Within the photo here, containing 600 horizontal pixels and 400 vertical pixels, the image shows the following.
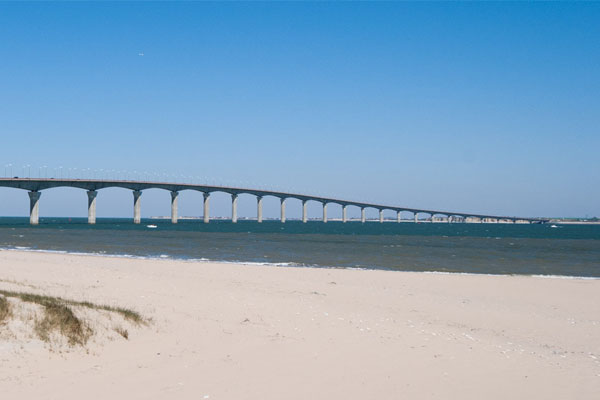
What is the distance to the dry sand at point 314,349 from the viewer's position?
7.72m

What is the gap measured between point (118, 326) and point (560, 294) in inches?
710

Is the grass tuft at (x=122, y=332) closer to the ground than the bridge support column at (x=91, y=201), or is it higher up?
closer to the ground

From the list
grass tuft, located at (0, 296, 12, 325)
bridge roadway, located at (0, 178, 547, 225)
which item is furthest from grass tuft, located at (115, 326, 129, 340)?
bridge roadway, located at (0, 178, 547, 225)

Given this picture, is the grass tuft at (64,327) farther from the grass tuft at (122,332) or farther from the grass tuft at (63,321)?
the grass tuft at (122,332)

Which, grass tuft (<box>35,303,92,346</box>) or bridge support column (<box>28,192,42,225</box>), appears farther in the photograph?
bridge support column (<box>28,192,42,225</box>)

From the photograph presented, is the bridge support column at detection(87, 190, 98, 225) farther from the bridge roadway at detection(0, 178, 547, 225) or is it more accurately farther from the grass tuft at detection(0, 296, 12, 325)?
the grass tuft at detection(0, 296, 12, 325)

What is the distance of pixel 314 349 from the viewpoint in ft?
32.6

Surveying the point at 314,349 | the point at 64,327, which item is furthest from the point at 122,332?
the point at 314,349

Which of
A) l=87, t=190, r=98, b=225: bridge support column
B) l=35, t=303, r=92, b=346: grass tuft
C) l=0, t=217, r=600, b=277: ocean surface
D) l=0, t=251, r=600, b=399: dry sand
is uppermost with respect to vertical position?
l=87, t=190, r=98, b=225: bridge support column

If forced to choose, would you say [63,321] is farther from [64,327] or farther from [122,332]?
[122,332]

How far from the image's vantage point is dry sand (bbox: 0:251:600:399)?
304 inches

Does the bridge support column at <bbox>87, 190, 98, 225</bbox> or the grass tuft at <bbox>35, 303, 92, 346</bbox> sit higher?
the bridge support column at <bbox>87, 190, 98, 225</bbox>

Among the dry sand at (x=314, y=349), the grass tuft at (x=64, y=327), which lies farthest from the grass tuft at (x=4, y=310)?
the dry sand at (x=314, y=349)

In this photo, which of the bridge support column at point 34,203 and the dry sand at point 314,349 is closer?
the dry sand at point 314,349
